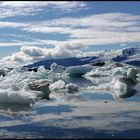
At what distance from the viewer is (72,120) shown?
38.3 feet

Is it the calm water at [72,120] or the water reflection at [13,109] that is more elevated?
the water reflection at [13,109]

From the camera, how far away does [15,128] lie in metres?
10.5

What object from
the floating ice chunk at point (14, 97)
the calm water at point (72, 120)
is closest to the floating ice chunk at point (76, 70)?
the floating ice chunk at point (14, 97)

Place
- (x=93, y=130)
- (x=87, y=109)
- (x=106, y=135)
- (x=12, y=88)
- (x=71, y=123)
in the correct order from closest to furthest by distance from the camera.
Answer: (x=106, y=135) → (x=93, y=130) → (x=71, y=123) → (x=87, y=109) → (x=12, y=88)

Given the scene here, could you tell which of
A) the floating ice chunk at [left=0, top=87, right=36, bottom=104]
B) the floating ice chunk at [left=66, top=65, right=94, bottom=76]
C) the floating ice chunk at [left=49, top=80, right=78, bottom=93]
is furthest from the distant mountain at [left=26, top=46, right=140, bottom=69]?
the floating ice chunk at [left=0, top=87, right=36, bottom=104]

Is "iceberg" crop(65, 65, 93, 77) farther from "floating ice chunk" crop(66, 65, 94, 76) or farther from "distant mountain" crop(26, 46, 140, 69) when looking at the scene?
"distant mountain" crop(26, 46, 140, 69)

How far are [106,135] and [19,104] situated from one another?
675 centimetres

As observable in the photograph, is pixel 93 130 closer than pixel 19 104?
Yes

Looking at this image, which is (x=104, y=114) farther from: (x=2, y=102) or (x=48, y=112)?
(x=2, y=102)

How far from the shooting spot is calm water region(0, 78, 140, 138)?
9.68 m

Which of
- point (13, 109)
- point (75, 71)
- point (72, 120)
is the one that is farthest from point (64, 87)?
point (75, 71)

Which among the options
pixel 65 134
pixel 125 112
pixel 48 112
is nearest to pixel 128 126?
pixel 65 134

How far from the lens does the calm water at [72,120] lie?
968 centimetres

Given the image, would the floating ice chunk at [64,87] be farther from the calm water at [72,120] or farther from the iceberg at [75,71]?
the iceberg at [75,71]
